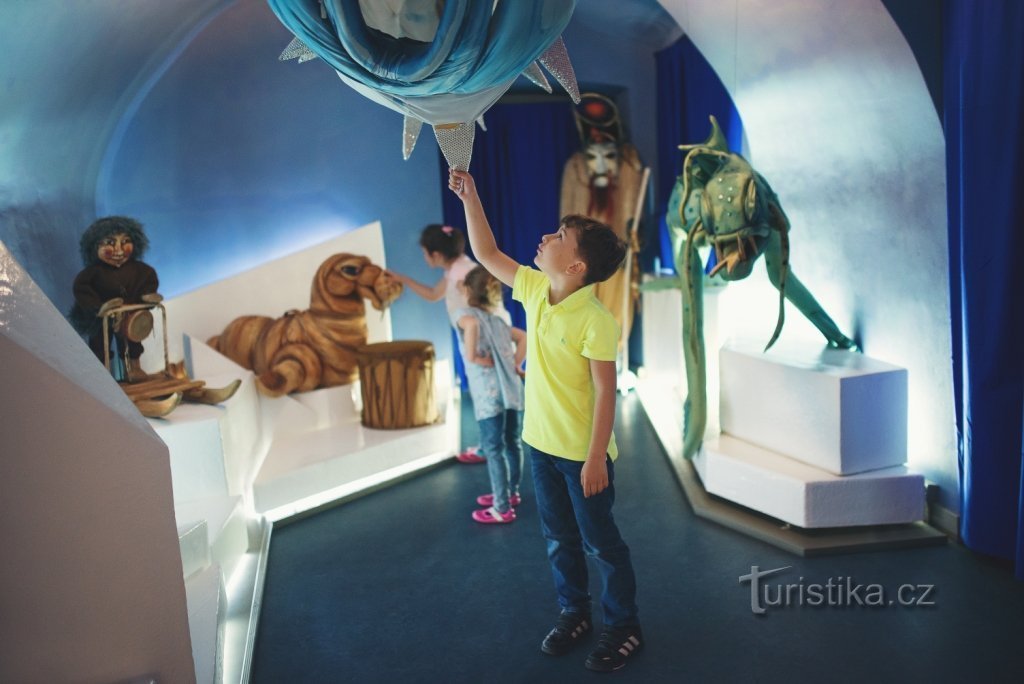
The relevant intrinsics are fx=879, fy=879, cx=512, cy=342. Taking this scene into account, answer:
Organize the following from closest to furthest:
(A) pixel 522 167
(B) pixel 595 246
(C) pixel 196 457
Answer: (B) pixel 595 246 → (C) pixel 196 457 → (A) pixel 522 167

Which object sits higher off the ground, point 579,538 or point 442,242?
point 442,242

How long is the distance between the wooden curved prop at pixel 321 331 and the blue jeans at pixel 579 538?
2556mm

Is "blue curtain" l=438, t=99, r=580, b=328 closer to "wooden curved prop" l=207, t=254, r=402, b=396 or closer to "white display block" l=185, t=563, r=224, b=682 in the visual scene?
"wooden curved prop" l=207, t=254, r=402, b=396

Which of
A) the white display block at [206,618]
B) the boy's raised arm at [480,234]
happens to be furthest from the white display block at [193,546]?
the boy's raised arm at [480,234]

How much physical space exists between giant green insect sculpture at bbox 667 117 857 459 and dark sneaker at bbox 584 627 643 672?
1.62 m

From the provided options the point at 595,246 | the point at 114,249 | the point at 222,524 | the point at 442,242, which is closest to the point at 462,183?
the point at 595,246

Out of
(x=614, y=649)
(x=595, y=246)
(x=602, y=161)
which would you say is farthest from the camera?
(x=602, y=161)

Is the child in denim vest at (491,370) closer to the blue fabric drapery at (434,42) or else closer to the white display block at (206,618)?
the white display block at (206,618)

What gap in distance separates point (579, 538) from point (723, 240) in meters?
1.67

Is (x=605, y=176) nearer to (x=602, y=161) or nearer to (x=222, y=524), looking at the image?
(x=602, y=161)

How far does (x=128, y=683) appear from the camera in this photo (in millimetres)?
1997

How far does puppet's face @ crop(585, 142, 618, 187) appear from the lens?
6668mm

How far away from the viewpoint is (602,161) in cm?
668

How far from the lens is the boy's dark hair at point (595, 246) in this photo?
100 inches
